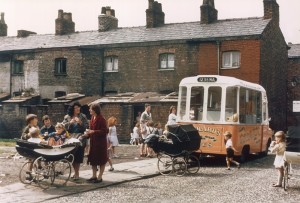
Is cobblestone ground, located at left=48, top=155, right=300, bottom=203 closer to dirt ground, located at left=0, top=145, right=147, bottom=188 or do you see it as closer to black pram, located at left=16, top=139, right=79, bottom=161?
black pram, located at left=16, top=139, right=79, bottom=161

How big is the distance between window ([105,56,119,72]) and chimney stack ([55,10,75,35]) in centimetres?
703

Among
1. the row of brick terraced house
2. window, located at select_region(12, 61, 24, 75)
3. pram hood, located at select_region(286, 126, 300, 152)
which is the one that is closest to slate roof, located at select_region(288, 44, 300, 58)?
the row of brick terraced house

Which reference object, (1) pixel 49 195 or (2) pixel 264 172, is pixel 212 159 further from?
(1) pixel 49 195

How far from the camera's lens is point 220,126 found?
581 inches

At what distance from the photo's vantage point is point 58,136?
1172cm

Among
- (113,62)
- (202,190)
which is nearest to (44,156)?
(202,190)

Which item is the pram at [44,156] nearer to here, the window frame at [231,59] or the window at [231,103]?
the window at [231,103]

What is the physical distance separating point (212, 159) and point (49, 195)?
9530mm

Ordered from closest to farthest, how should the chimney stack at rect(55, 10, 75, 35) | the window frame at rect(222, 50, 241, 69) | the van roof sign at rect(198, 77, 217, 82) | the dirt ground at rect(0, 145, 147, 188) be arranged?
the dirt ground at rect(0, 145, 147, 188)
the van roof sign at rect(198, 77, 217, 82)
the window frame at rect(222, 50, 241, 69)
the chimney stack at rect(55, 10, 75, 35)

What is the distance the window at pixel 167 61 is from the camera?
100ft

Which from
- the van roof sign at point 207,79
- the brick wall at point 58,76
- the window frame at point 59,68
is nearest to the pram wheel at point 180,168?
the van roof sign at point 207,79

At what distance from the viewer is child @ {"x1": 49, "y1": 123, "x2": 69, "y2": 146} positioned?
1155 centimetres

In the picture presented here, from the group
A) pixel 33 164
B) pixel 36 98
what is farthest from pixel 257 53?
pixel 33 164

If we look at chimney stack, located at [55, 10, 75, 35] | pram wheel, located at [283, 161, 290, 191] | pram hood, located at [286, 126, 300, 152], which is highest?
chimney stack, located at [55, 10, 75, 35]
